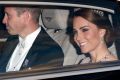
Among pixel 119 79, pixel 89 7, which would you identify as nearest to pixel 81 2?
pixel 89 7

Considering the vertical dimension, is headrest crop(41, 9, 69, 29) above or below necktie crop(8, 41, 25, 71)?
above

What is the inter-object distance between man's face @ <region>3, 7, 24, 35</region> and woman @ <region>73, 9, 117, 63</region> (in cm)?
43

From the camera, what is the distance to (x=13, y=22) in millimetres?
4746

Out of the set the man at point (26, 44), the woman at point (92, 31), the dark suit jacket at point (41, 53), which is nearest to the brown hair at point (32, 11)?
the man at point (26, 44)

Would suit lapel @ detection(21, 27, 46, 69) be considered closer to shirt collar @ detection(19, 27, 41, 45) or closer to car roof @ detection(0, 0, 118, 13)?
shirt collar @ detection(19, 27, 41, 45)

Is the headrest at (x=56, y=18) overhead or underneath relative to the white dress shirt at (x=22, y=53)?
overhead

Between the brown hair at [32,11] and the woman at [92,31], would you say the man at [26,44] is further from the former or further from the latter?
the woman at [92,31]

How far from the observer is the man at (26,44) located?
461 cm

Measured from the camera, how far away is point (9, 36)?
465 cm

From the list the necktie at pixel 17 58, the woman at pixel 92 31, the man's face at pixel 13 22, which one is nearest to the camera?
the necktie at pixel 17 58

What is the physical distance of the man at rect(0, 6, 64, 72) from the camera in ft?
15.1

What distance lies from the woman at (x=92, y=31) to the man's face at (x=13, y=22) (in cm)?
43

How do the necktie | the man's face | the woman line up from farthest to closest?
the woman
the man's face
the necktie

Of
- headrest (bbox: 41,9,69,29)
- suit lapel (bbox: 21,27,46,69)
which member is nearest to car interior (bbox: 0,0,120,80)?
headrest (bbox: 41,9,69,29)
